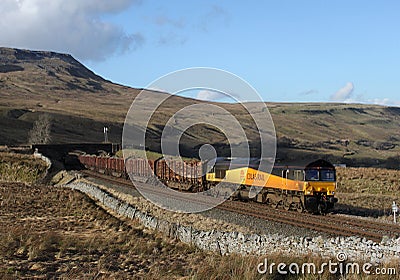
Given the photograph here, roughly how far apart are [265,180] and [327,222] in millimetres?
7101

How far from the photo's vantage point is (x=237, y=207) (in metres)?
30.0

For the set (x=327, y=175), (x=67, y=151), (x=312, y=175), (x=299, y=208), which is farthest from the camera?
(x=67, y=151)

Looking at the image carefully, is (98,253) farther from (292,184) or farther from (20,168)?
(20,168)

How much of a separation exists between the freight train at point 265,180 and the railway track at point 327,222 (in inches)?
35.5

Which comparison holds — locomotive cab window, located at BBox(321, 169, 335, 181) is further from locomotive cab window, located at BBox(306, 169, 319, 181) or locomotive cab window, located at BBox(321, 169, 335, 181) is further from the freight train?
locomotive cab window, located at BBox(306, 169, 319, 181)

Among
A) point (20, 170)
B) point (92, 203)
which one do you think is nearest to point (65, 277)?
point (92, 203)

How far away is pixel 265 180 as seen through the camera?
31344 mm

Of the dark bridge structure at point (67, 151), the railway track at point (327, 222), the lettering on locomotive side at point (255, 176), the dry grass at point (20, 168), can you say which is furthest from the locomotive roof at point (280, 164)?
the dark bridge structure at point (67, 151)

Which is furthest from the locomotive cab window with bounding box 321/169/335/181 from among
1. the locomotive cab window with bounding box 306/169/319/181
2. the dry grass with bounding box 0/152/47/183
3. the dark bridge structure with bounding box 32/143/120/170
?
the dark bridge structure with bounding box 32/143/120/170

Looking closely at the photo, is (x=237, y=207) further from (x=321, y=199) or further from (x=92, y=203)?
(x=92, y=203)

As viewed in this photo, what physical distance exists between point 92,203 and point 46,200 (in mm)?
3477

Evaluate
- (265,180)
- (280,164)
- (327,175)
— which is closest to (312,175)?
(327,175)

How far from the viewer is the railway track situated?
2145 centimetres

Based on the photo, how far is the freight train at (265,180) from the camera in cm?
2814
